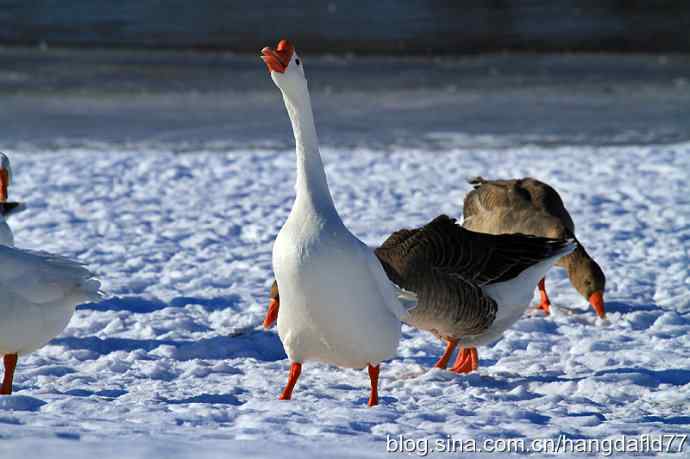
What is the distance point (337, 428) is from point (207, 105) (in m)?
14.5

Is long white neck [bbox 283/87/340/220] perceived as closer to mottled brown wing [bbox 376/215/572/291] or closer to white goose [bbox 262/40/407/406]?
white goose [bbox 262/40/407/406]

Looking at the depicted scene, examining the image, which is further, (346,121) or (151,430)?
(346,121)

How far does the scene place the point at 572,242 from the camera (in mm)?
6461

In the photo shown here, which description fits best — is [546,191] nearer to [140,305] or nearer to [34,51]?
[140,305]

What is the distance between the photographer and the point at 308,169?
16.7 feet

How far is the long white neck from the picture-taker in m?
5.02

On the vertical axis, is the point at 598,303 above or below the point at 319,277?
below

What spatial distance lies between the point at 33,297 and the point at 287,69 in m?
1.86

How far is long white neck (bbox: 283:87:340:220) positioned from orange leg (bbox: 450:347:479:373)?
1631 millimetres

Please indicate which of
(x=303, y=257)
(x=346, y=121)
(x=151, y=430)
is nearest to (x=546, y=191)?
(x=303, y=257)

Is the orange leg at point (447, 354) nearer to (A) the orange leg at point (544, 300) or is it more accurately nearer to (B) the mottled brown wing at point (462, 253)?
(B) the mottled brown wing at point (462, 253)

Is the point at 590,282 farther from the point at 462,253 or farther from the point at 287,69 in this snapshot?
the point at 287,69

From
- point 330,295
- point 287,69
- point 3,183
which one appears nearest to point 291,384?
point 330,295

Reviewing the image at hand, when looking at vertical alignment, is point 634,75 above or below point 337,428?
above
